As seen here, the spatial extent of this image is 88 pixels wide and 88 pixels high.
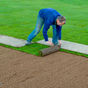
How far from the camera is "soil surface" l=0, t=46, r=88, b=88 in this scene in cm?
499

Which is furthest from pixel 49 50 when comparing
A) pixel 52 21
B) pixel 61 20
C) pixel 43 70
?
pixel 43 70

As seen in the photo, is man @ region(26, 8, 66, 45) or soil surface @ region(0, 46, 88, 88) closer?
soil surface @ region(0, 46, 88, 88)

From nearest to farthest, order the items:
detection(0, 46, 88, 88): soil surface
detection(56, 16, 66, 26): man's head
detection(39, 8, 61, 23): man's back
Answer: detection(0, 46, 88, 88): soil surface, detection(56, 16, 66, 26): man's head, detection(39, 8, 61, 23): man's back

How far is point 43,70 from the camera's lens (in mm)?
5777

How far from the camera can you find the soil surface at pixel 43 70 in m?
4.99

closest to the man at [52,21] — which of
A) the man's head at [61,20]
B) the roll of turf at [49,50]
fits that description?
the man's head at [61,20]

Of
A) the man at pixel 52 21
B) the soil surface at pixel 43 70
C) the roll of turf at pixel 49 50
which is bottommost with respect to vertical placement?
the soil surface at pixel 43 70

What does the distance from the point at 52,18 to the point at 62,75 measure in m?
2.15

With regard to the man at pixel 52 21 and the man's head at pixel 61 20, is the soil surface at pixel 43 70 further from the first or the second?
the man's head at pixel 61 20

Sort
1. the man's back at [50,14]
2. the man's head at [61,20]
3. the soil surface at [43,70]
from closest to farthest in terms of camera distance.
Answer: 1. the soil surface at [43,70]
2. the man's head at [61,20]
3. the man's back at [50,14]

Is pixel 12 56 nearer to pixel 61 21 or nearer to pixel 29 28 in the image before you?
pixel 61 21

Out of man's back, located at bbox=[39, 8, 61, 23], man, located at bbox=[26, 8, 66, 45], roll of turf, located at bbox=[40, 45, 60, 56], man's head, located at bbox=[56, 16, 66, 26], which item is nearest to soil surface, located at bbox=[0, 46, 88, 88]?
roll of turf, located at bbox=[40, 45, 60, 56]

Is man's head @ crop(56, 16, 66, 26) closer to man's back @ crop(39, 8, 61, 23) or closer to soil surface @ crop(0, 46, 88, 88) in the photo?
man's back @ crop(39, 8, 61, 23)

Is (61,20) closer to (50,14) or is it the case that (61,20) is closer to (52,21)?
(52,21)
